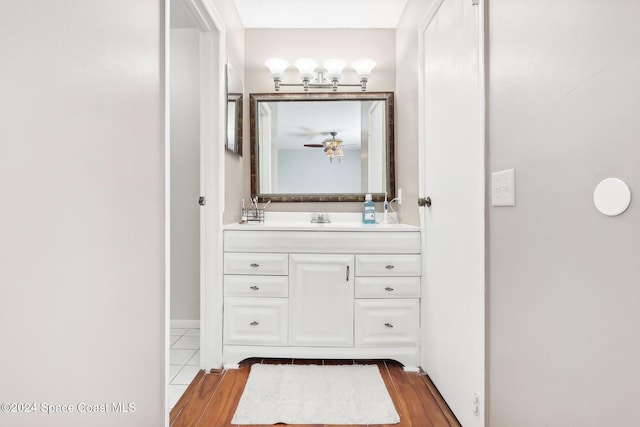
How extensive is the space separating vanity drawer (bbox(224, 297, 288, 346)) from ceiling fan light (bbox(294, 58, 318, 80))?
5.38 ft

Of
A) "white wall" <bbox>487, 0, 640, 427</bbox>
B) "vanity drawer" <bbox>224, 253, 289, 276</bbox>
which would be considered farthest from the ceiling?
"vanity drawer" <bbox>224, 253, 289, 276</bbox>

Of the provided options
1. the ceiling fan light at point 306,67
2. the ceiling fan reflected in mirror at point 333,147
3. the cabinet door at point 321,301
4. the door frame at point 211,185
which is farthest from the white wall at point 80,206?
the ceiling fan reflected in mirror at point 333,147

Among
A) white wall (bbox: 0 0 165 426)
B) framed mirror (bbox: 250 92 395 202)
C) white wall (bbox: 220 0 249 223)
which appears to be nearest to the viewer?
white wall (bbox: 0 0 165 426)

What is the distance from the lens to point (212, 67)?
2.00m

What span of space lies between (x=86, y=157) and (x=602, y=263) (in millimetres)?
1176

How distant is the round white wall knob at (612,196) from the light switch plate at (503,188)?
32cm

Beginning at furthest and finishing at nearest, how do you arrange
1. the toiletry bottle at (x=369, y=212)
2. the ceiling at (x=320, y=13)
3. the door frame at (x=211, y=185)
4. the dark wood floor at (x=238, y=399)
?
the toiletry bottle at (x=369, y=212), the ceiling at (x=320, y=13), the door frame at (x=211, y=185), the dark wood floor at (x=238, y=399)

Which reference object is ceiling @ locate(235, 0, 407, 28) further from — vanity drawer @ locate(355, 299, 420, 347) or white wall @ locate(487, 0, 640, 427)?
vanity drawer @ locate(355, 299, 420, 347)

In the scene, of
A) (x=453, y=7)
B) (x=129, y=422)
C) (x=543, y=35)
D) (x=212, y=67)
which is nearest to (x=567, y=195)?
(x=543, y=35)

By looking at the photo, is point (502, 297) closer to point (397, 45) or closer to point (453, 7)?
point (453, 7)

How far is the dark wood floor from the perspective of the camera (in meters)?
1.54

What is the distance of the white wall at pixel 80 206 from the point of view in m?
0.64

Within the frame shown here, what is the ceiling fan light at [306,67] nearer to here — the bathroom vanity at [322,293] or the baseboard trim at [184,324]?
the bathroom vanity at [322,293]

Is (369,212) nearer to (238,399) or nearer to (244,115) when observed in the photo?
(244,115)
